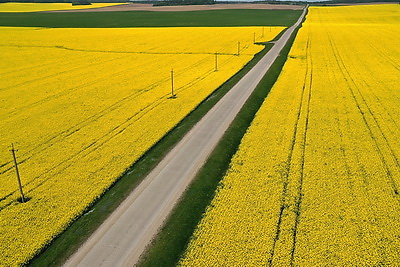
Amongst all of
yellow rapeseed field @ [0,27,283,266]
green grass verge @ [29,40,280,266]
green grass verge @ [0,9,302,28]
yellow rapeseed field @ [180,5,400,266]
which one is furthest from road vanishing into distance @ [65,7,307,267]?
green grass verge @ [0,9,302,28]

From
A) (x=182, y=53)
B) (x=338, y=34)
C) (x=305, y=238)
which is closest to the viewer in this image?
(x=305, y=238)

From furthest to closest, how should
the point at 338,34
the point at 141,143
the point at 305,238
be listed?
1. the point at 338,34
2. the point at 141,143
3. the point at 305,238

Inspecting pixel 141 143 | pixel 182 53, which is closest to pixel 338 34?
pixel 182 53

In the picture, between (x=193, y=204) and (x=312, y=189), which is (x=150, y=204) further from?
(x=312, y=189)

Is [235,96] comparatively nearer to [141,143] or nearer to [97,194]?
[141,143]

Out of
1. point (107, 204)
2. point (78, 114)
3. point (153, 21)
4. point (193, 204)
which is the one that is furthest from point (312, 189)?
point (153, 21)

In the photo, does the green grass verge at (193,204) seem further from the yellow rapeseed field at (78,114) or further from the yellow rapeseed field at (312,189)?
the yellow rapeseed field at (78,114)

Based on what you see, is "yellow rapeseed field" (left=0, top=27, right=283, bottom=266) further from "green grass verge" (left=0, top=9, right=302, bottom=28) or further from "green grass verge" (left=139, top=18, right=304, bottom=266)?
"green grass verge" (left=0, top=9, right=302, bottom=28)
